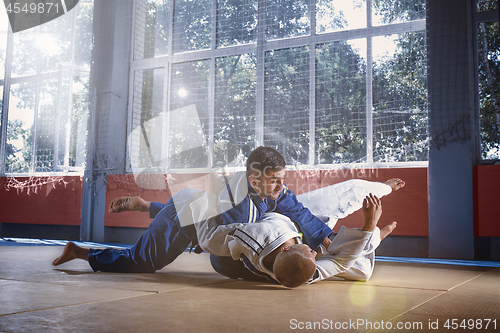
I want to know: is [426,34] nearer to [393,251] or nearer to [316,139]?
[316,139]

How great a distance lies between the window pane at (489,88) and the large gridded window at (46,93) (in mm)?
6268

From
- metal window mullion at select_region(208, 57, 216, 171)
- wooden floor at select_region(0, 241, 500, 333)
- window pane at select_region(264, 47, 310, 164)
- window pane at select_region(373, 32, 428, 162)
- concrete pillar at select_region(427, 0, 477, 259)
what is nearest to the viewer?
wooden floor at select_region(0, 241, 500, 333)

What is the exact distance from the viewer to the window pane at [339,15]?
5895 millimetres

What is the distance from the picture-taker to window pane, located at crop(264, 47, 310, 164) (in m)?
6.05

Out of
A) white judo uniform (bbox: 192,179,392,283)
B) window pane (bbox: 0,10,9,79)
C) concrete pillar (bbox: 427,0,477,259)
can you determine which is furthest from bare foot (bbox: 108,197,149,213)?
window pane (bbox: 0,10,9,79)

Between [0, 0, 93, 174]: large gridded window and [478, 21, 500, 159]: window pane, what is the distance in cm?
627

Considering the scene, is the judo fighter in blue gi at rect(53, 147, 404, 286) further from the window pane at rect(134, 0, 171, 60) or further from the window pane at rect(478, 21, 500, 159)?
the window pane at rect(134, 0, 171, 60)

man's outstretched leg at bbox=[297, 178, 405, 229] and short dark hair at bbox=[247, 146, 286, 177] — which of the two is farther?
man's outstretched leg at bbox=[297, 178, 405, 229]

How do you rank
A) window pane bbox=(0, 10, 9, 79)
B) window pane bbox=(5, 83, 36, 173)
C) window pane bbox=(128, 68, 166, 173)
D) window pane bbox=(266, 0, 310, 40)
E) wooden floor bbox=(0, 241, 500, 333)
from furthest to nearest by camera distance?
1. window pane bbox=(0, 10, 9, 79)
2. window pane bbox=(5, 83, 36, 173)
3. window pane bbox=(128, 68, 166, 173)
4. window pane bbox=(266, 0, 310, 40)
5. wooden floor bbox=(0, 241, 500, 333)

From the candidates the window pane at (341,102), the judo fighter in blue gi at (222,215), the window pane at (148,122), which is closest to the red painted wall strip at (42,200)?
the window pane at (148,122)

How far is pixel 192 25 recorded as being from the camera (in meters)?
6.99

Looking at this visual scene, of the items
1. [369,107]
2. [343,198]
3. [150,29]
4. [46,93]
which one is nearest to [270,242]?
[343,198]

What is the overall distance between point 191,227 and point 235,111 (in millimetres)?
3952

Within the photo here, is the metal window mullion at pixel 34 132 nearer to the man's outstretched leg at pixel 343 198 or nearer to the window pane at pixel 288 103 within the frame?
the window pane at pixel 288 103
